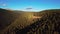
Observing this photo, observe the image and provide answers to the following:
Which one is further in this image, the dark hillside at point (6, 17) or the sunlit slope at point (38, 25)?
the dark hillside at point (6, 17)

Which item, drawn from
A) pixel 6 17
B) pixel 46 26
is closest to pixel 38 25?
pixel 46 26

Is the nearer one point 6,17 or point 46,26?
point 46,26

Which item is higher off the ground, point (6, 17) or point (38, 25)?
point (6, 17)

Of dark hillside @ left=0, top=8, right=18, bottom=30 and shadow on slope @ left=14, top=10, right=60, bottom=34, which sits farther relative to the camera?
dark hillside @ left=0, top=8, right=18, bottom=30

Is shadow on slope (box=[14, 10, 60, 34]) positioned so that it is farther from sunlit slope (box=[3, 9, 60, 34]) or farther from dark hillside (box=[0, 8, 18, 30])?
dark hillside (box=[0, 8, 18, 30])

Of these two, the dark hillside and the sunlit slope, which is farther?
the dark hillside

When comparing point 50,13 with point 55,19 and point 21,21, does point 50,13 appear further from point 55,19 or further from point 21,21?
point 21,21

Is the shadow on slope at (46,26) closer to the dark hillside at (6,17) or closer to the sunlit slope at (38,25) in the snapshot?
the sunlit slope at (38,25)

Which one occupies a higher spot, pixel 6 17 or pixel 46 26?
pixel 6 17

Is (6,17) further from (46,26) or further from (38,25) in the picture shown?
(46,26)

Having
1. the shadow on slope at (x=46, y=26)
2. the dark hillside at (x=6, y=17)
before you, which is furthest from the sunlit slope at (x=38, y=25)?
the dark hillside at (x=6, y=17)

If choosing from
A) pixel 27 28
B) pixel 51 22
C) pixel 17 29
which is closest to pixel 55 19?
pixel 51 22

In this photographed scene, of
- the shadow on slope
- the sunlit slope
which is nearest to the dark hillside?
the sunlit slope
